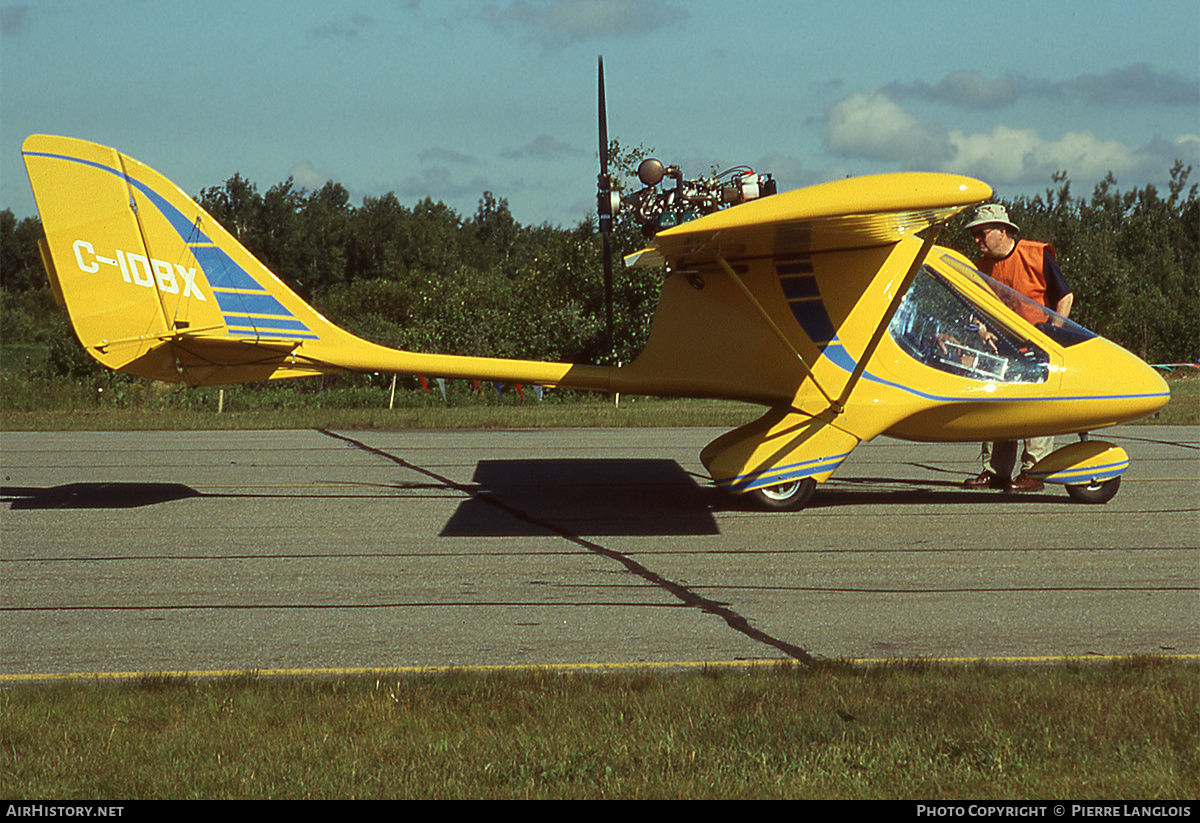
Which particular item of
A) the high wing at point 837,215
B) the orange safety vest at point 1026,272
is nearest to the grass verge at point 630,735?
the high wing at point 837,215

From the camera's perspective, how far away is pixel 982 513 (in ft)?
32.7

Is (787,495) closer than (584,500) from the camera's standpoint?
Yes

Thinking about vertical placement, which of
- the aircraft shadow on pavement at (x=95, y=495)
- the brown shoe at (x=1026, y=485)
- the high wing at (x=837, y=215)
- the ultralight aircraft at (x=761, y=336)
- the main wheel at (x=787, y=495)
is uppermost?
the high wing at (x=837, y=215)

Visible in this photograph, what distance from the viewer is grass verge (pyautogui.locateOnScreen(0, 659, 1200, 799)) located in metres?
3.83

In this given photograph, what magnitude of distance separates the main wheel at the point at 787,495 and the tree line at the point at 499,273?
10.2 ft

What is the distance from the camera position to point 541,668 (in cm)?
527

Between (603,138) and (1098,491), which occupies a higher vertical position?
(603,138)

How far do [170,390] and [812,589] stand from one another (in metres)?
25.6

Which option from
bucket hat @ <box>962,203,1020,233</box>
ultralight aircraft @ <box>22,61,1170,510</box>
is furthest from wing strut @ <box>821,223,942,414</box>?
bucket hat @ <box>962,203,1020,233</box>

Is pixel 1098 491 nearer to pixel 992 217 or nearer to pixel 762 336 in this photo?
pixel 992 217

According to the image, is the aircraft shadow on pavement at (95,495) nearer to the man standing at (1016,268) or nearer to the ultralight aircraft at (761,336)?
the ultralight aircraft at (761,336)

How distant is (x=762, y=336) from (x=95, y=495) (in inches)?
274

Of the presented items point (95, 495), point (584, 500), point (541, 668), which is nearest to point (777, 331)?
point (584, 500)

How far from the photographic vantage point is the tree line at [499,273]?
4075 cm
